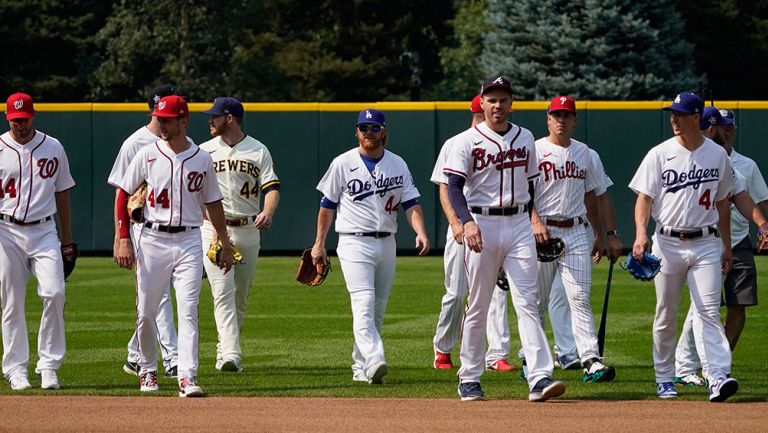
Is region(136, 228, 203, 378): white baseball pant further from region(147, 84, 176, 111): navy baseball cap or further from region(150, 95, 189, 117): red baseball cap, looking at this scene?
region(147, 84, 176, 111): navy baseball cap

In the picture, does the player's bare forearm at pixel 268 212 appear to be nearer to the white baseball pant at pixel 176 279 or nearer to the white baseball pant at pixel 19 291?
the white baseball pant at pixel 176 279

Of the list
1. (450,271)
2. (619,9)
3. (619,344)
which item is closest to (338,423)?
(450,271)

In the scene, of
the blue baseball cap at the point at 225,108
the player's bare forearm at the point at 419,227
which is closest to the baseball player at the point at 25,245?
the blue baseball cap at the point at 225,108

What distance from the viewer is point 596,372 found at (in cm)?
1058

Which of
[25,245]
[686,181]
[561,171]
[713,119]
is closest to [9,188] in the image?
[25,245]

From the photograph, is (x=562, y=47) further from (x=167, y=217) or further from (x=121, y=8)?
(x=167, y=217)

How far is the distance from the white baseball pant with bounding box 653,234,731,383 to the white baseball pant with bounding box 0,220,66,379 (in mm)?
4074

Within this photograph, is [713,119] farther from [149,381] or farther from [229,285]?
[149,381]

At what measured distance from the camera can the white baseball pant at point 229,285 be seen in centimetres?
1132

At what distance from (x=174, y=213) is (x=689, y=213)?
334cm

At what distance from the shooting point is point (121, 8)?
44531 millimetres

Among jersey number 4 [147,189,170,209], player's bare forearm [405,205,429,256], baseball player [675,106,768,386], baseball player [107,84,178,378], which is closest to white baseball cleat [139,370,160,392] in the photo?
baseball player [107,84,178,378]

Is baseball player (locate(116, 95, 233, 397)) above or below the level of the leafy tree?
below

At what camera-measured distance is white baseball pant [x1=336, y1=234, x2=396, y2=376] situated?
10375 mm
